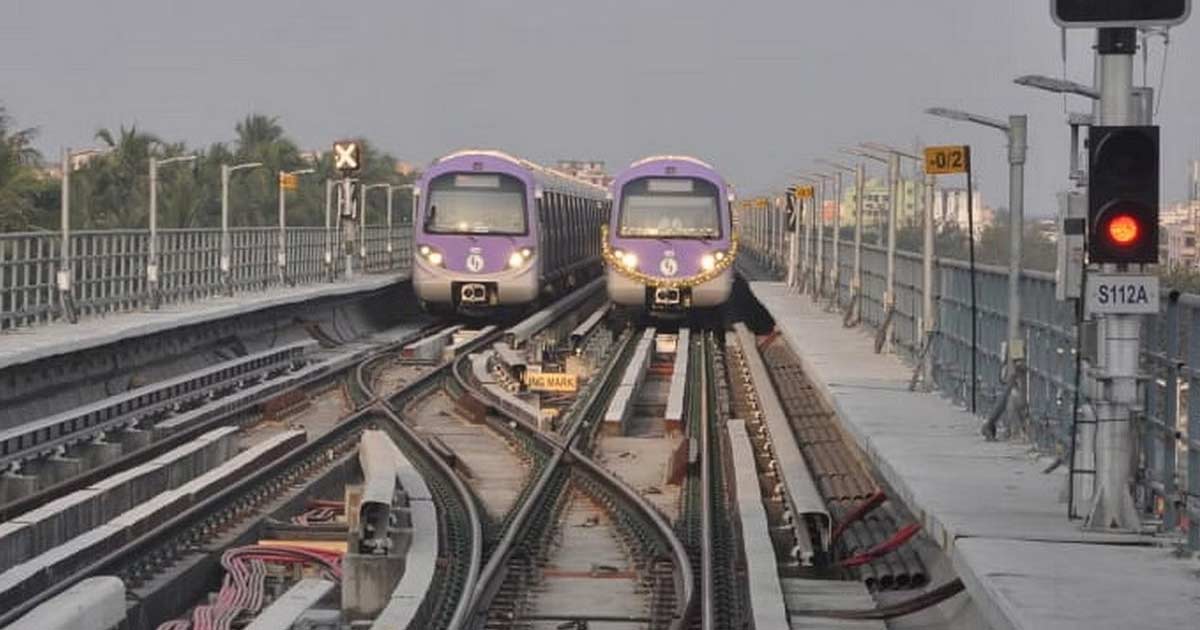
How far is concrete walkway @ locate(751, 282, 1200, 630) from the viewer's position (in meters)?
8.60

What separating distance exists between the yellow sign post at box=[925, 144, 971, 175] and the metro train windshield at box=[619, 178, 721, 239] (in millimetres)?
18353

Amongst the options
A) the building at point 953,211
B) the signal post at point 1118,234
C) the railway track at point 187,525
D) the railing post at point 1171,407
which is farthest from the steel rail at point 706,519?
the building at point 953,211

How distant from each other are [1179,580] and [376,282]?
3347 centimetres

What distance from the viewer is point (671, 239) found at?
35406 millimetres

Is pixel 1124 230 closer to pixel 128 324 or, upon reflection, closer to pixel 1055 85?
pixel 1055 85

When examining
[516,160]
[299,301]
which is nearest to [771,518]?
[299,301]

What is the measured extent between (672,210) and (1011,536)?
25.4 m

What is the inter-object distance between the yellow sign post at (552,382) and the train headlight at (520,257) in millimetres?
10592

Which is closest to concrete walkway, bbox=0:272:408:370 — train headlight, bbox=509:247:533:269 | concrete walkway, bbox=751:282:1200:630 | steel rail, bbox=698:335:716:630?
train headlight, bbox=509:247:533:269

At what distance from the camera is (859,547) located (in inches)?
533

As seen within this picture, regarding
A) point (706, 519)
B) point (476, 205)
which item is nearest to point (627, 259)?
point (476, 205)

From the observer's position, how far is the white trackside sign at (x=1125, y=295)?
33.6 feet

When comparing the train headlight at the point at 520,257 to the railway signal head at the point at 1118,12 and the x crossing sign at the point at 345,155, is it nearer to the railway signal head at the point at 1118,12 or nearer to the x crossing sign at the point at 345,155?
the x crossing sign at the point at 345,155

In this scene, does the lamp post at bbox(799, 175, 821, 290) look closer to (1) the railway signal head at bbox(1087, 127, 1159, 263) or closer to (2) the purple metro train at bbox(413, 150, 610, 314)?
(2) the purple metro train at bbox(413, 150, 610, 314)
